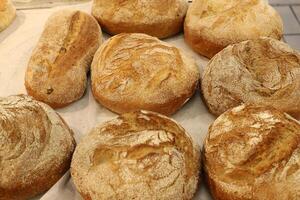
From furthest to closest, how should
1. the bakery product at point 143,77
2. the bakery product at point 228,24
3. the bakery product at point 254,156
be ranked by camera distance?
the bakery product at point 228,24, the bakery product at point 143,77, the bakery product at point 254,156

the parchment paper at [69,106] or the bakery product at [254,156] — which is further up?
the bakery product at [254,156]

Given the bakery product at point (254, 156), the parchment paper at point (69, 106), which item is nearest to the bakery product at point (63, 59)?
the parchment paper at point (69, 106)

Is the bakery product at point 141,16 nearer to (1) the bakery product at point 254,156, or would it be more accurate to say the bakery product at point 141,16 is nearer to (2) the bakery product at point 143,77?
(2) the bakery product at point 143,77

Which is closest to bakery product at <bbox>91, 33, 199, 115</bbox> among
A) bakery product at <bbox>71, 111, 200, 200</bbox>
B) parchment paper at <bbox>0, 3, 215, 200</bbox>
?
parchment paper at <bbox>0, 3, 215, 200</bbox>

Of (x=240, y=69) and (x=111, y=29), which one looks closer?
(x=240, y=69)

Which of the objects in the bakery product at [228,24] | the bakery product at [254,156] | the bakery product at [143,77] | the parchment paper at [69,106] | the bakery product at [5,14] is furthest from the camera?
the bakery product at [5,14]

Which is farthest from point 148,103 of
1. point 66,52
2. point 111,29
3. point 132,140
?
point 111,29

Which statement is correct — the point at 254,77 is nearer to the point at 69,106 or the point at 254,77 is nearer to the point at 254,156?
the point at 254,156

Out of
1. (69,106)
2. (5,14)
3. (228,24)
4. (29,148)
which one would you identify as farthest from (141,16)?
(29,148)

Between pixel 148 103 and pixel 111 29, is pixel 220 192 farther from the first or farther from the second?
pixel 111 29
